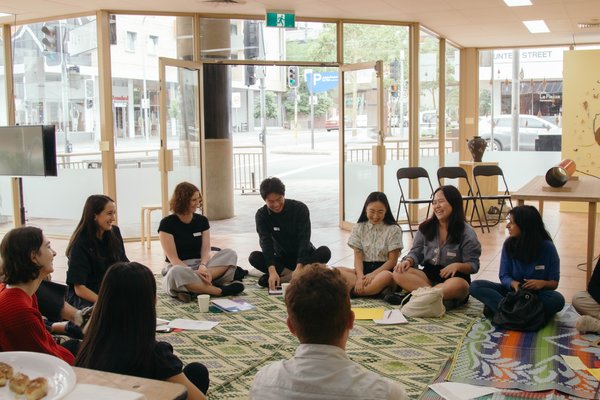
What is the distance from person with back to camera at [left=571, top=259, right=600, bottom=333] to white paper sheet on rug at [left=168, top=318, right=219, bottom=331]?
7.86ft

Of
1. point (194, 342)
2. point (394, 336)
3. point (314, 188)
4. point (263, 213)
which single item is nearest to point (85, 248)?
point (194, 342)

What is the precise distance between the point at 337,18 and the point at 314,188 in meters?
5.43

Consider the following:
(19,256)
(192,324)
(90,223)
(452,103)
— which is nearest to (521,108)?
(452,103)

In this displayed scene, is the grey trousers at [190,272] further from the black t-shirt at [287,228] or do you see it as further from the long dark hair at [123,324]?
the long dark hair at [123,324]

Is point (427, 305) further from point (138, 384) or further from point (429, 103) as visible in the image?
point (429, 103)

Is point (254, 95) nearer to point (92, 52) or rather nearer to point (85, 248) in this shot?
point (92, 52)

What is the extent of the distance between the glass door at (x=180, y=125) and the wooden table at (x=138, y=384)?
20.1 feet

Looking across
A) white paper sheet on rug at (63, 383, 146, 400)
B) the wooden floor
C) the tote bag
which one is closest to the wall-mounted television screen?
the wooden floor

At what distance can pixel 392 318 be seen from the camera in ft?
16.0

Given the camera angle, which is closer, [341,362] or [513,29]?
[341,362]

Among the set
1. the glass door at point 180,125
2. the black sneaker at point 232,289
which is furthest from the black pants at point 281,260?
the glass door at point 180,125

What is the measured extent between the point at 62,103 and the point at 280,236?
419 cm

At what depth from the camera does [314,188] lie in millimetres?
14094

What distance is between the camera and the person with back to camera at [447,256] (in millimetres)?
5180
